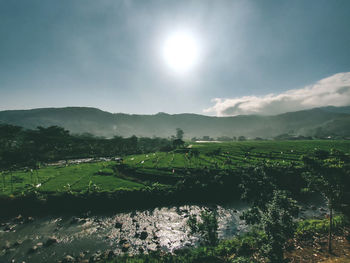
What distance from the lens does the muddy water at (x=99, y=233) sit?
85.9 ft

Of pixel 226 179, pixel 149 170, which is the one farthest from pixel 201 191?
pixel 149 170

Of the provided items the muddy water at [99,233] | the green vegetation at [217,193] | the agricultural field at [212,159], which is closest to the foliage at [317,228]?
the green vegetation at [217,193]

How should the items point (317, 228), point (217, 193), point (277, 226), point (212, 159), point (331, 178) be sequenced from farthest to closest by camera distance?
point (212, 159)
point (217, 193)
point (317, 228)
point (331, 178)
point (277, 226)

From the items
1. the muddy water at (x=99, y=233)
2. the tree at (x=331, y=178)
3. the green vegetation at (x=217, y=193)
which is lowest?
the muddy water at (x=99, y=233)

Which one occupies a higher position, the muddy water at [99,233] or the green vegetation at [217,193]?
the green vegetation at [217,193]

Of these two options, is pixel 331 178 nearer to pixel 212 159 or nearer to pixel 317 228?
pixel 317 228

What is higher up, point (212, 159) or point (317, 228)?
point (212, 159)

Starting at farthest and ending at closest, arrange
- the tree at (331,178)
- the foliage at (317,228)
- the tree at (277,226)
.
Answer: the foliage at (317,228) < the tree at (331,178) < the tree at (277,226)

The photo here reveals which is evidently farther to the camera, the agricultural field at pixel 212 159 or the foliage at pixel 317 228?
the agricultural field at pixel 212 159

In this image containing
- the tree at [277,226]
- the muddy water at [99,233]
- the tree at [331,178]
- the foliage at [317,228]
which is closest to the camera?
the tree at [277,226]

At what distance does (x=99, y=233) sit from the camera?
101ft

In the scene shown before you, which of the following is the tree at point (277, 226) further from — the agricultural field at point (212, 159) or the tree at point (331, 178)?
the agricultural field at point (212, 159)

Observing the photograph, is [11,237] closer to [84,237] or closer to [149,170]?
[84,237]

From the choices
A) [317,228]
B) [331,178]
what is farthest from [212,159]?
[331,178]
